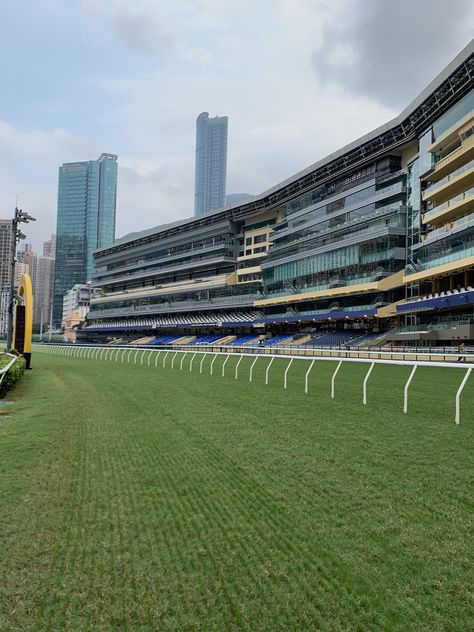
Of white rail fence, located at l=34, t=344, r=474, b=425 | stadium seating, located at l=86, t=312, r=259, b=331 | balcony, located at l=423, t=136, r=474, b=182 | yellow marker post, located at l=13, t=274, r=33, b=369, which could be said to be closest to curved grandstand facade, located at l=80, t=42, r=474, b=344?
balcony, located at l=423, t=136, r=474, b=182

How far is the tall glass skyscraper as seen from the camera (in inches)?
7411

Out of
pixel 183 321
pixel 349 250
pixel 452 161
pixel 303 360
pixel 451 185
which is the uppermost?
pixel 452 161

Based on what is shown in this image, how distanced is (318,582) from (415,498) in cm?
182

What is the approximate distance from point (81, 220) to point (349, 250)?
161 metres

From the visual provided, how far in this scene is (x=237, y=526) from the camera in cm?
374

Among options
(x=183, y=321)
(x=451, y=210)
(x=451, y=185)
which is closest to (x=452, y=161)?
(x=451, y=185)

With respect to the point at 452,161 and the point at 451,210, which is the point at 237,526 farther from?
the point at 452,161

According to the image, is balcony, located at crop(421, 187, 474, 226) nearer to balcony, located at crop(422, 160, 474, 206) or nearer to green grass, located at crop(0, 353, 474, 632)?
balcony, located at crop(422, 160, 474, 206)

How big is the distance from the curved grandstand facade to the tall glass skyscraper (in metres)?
108

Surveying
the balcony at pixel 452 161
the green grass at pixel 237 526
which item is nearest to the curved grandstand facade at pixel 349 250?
the balcony at pixel 452 161

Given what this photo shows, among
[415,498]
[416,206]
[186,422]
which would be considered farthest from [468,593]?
[416,206]

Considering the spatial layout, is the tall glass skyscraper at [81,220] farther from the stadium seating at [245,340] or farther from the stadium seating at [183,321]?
the stadium seating at [245,340]

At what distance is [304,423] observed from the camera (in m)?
7.98

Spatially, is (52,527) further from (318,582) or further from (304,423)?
(304,423)
